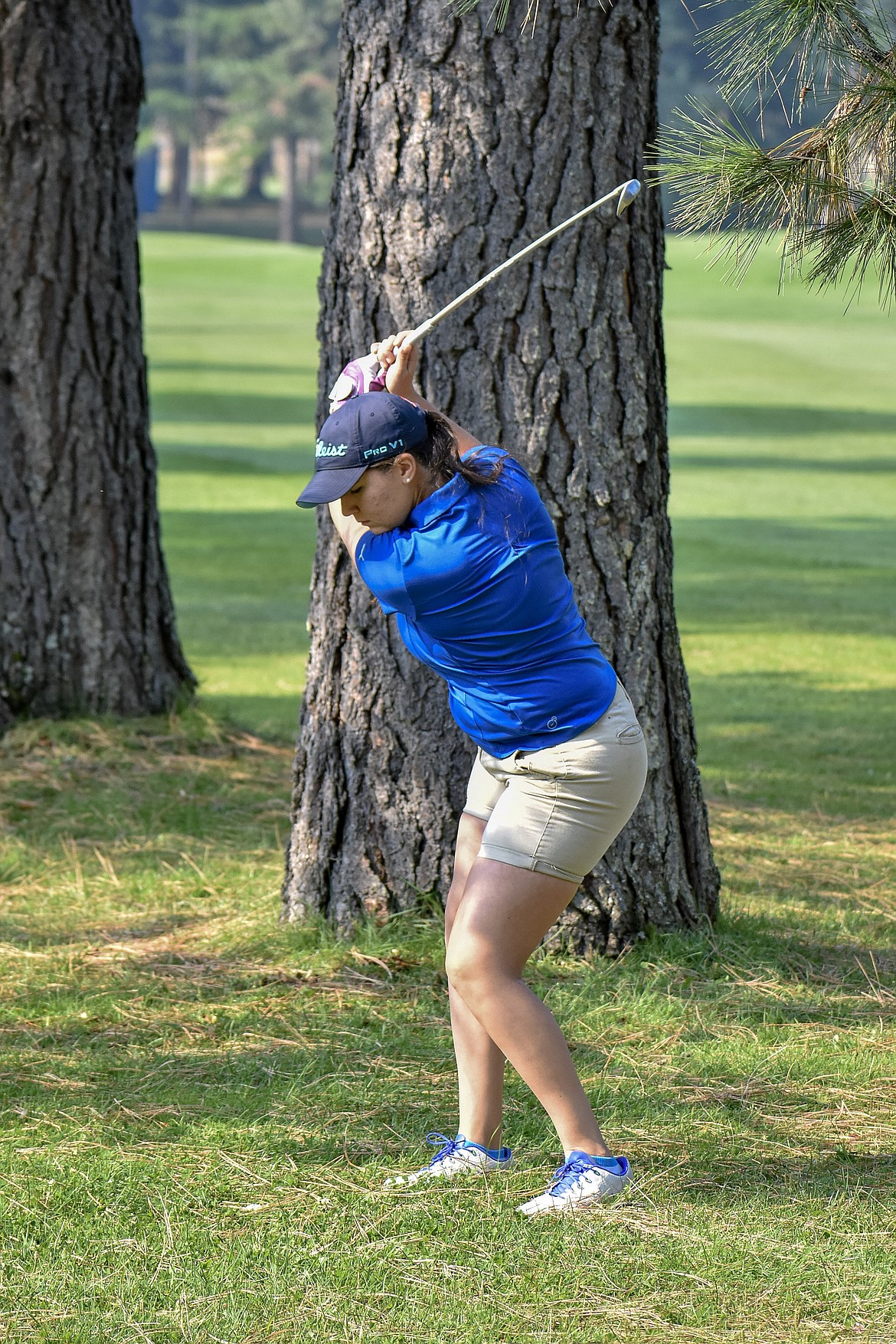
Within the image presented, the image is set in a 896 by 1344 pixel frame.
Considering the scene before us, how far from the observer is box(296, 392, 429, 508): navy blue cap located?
10.4ft

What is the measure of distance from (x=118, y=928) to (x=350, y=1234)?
2045 millimetres

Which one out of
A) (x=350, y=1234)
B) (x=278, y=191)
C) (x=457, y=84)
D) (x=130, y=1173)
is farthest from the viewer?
(x=278, y=191)

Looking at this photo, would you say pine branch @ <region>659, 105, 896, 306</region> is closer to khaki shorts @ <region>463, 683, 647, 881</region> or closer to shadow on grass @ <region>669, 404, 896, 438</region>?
khaki shorts @ <region>463, 683, 647, 881</region>

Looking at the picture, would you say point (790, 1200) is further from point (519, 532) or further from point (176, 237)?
point (176, 237)

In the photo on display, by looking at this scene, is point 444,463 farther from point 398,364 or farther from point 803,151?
point 803,151

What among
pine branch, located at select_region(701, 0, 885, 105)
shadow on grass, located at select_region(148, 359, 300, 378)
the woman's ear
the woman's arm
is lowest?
shadow on grass, located at select_region(148, 359, 300, 378)

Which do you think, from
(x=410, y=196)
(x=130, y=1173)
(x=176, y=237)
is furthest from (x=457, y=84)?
(x=176, y=237)

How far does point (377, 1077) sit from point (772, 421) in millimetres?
22287

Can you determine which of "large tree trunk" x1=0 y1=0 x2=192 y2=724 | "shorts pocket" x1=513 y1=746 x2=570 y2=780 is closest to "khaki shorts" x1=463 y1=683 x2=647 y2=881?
"shorts pocket" x1=513 y1=746 x2=570 y2=780

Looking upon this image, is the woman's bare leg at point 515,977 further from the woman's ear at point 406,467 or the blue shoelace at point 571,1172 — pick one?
the woman's ear at point 406,467

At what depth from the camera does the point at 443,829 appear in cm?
475

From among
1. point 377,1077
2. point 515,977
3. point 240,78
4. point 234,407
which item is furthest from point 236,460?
point 240,78

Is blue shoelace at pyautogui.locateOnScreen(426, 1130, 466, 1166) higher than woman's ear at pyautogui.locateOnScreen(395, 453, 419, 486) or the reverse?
the reverse

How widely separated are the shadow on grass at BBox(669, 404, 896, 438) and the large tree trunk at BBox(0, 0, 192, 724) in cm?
1690
